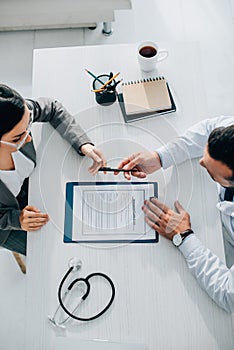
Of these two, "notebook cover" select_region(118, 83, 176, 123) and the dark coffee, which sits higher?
the dark coffee

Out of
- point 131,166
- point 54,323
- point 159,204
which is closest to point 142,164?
point 131,166

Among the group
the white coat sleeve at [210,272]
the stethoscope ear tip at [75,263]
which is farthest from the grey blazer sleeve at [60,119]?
the white coat sleeve at [210,272]

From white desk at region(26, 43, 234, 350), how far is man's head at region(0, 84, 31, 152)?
0.41 feet

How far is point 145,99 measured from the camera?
4.44 feet

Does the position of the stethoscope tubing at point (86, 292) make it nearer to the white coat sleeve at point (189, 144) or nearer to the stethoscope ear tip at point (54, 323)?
the stethoscope ear tip at point (54, 323)

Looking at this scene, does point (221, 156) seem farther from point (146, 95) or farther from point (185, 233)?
point (146, 95)

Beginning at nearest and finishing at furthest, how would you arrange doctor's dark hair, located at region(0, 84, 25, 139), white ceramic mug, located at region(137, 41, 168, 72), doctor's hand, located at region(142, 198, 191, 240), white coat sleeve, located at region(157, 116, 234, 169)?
1. doctor's dark hair, located at region(0, 84, 25, 139)
2. doctor's hand, located at region(142, 198, 191, 240)
3. white coat sleeve, located at region(157, 116, 234, 169)
4. white ceramic mug, located at region(137, 41, 168, 72)

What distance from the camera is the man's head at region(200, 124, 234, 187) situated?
3.56 ft

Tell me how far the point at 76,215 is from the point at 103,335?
1.08 feet

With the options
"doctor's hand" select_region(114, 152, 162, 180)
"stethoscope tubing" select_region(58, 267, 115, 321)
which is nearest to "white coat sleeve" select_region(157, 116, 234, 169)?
"doctor's hand" select_region(114, 152, 162, 180)

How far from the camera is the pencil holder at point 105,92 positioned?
4.36 ft

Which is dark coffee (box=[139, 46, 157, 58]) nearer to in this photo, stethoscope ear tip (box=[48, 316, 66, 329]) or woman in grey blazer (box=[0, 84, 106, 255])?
woman in grey blazer (box=[0, 84, 106, 255])

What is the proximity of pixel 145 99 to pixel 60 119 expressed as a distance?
279 millimetres

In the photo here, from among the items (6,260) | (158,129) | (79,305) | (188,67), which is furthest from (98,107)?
(6,260)
